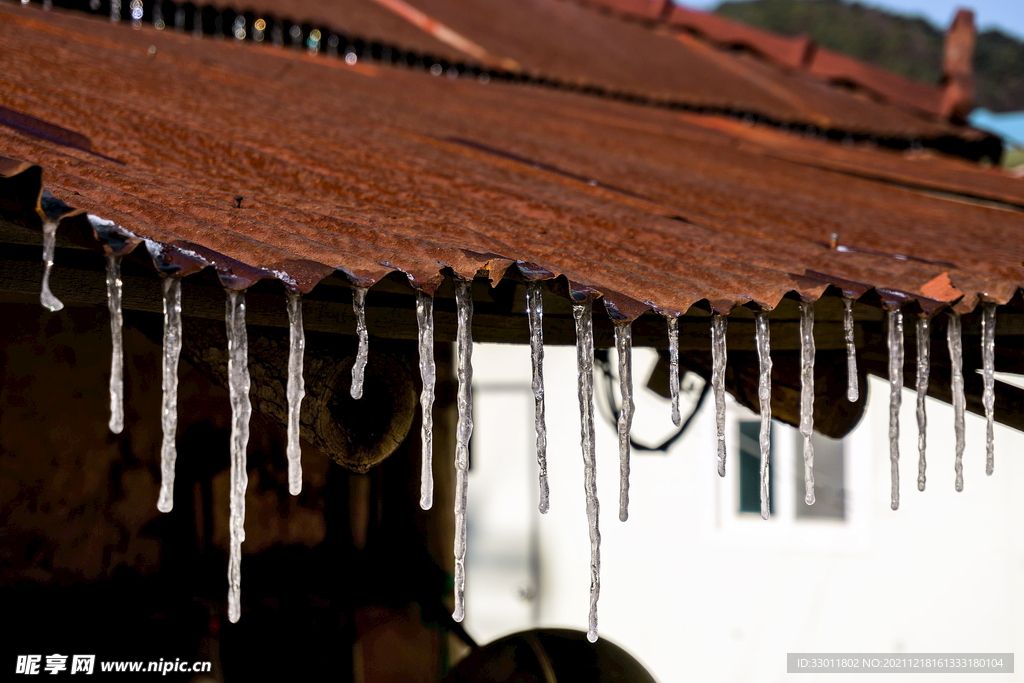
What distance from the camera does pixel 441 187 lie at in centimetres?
284

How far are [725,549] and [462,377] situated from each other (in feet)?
22.1

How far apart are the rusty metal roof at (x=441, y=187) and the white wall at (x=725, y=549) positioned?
3.44 metres

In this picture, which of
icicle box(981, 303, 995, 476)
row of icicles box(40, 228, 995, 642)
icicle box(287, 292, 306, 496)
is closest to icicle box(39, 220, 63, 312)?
row of icicles box(40, 228, 995, 642)

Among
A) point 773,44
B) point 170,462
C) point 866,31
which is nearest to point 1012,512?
point 773,44

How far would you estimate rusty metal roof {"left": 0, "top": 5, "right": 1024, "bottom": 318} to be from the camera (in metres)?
1.89

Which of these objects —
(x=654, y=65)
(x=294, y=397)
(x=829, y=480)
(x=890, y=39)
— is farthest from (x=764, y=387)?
(x=890, y=39)

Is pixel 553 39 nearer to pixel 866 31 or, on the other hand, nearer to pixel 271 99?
pixel 271 99

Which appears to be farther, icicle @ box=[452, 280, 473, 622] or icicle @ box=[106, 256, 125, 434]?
icicle @ box=[452, 280, 473, 622]

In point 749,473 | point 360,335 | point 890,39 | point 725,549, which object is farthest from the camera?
point 890,39

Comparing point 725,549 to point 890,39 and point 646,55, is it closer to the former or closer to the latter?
point 646,55

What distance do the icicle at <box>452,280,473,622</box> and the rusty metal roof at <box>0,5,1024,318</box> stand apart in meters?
0.12

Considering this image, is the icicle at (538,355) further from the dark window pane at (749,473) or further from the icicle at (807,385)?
the dark window pane at (749,473)

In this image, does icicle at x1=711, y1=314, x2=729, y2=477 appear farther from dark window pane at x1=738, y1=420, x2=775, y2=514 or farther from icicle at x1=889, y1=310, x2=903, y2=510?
dark window pane at x1=738, y1=420, x2=775, y2=514

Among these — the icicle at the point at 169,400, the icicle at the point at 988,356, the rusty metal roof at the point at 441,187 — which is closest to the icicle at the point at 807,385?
the rusty metal roof at the point at 441,187
